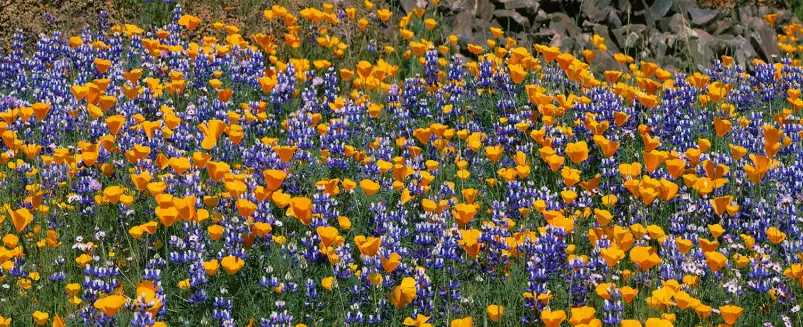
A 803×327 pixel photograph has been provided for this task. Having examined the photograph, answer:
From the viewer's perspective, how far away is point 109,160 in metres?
4.90

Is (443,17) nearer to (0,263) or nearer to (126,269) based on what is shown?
(126,269)

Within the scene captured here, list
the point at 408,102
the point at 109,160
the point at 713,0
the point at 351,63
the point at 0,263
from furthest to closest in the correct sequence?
the point at 713,0
the point at 351,63
the point at 408,102
the point at 109,160
the point at 0,263

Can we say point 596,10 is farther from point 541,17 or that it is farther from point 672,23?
point 672,23

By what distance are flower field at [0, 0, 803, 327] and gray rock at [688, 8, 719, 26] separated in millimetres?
1967

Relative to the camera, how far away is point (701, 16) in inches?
340

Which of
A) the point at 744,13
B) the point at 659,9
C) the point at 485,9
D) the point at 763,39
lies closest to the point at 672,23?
the point at 659,9

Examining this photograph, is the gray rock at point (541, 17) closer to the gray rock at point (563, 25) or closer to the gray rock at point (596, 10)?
the gray rock at point (563, 25)

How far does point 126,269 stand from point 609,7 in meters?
5.62

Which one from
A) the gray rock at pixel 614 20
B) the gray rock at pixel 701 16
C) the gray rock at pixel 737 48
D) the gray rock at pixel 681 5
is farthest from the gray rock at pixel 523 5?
the gray rock at pixel 737 48

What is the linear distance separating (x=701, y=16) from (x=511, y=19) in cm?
178

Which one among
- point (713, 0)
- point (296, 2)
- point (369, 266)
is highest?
point (369, 266)

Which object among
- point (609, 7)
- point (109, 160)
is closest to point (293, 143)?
point (109, 160)

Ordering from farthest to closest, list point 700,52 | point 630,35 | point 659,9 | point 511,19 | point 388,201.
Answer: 1. point 659,9
2. point 511,19
3. point 630,35
4. point 700,52
5. point 388,201

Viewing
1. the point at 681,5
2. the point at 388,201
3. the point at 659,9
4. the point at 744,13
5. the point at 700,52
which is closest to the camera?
the point at 388,201
